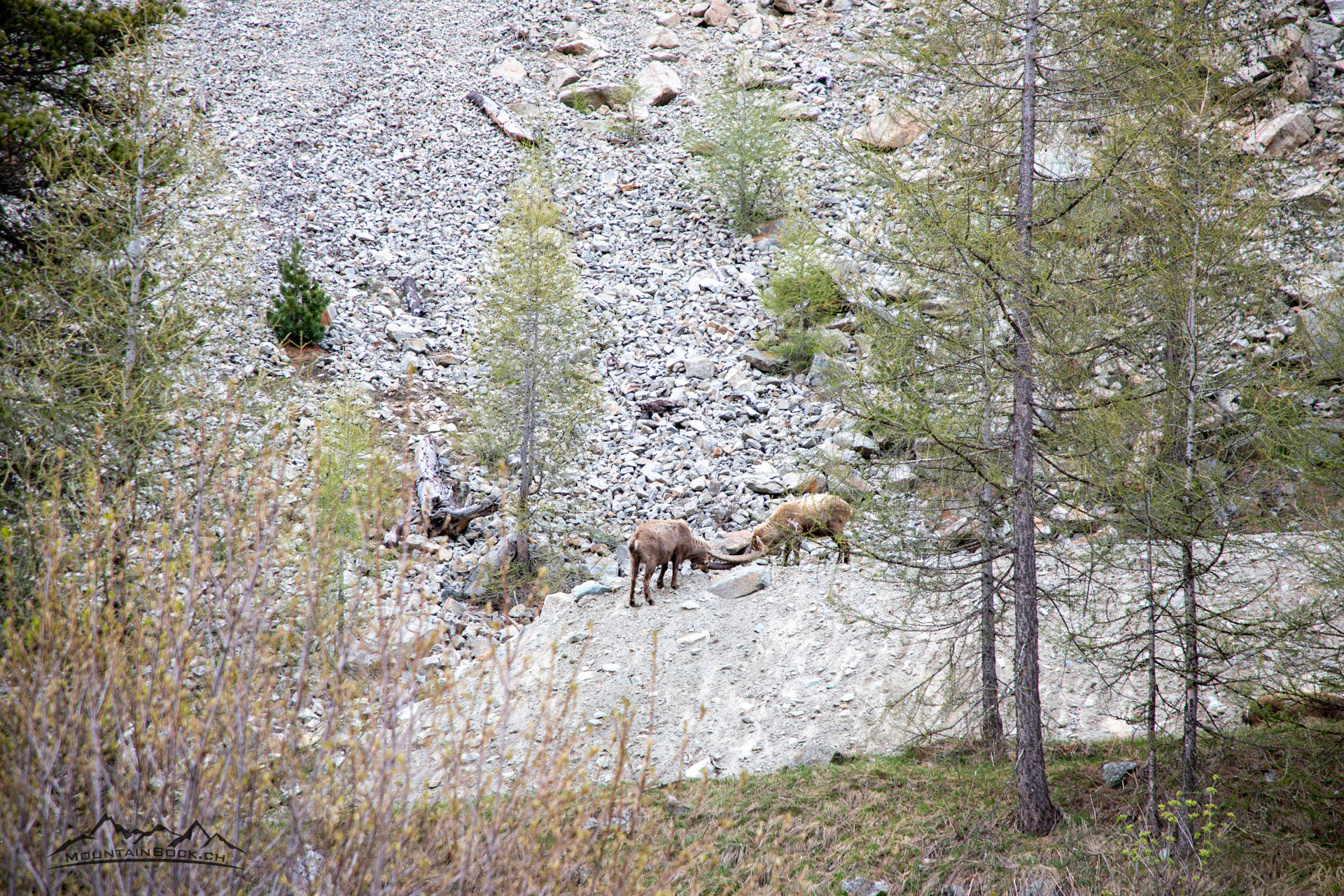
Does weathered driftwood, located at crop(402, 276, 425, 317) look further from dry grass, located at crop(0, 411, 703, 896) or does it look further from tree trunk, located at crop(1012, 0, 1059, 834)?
dry grass, located at crop(0, 411, 703, 896)

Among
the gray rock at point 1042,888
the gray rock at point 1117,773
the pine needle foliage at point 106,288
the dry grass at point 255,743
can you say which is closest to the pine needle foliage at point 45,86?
the pine needle foliage at point 106,288

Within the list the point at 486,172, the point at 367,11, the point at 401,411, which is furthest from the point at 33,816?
the point at 367,11

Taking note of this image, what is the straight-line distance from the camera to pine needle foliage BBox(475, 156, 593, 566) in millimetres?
13695

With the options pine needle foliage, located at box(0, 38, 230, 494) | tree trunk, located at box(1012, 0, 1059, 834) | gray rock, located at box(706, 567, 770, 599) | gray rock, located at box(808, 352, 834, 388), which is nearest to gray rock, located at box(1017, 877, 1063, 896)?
tree trunk, located at box(1012, 0, 1059, 834)

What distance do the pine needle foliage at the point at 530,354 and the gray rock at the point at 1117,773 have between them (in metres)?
9.56

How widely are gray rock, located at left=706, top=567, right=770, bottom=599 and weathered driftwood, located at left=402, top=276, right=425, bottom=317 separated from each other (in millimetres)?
13345

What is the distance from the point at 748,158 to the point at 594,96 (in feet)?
34.4

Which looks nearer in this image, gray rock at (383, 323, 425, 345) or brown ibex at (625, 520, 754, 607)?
brown ibex at (625, 520, 754, 607)

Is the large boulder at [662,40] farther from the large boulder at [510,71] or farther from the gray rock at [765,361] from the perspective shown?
the gray rock at [765,361]

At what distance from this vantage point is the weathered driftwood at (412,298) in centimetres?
2097

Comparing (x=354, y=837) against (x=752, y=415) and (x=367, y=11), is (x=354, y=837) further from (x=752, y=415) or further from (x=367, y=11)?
(x=367, y=11)

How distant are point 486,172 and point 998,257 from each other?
25232mm

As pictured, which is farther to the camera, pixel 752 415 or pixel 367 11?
pixel 367 11

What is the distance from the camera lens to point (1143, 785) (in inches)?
242
